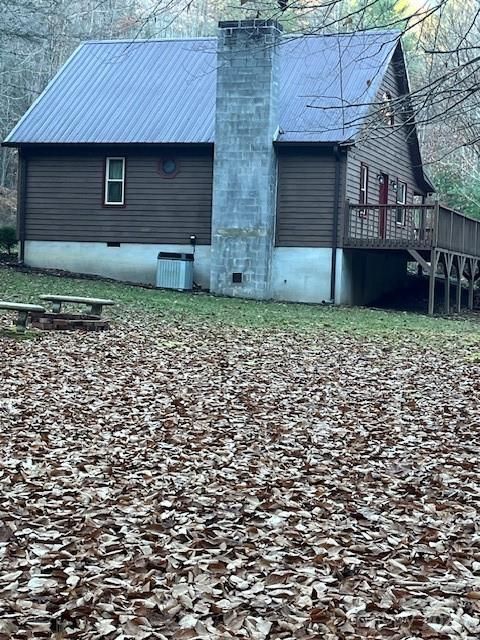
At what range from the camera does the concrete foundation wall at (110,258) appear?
82.1 ft

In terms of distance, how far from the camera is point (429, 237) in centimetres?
2267

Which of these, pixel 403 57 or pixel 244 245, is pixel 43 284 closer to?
pixel 244 245

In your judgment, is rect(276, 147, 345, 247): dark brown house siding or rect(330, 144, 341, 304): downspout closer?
rect(330, 144, 341, 304): downspout

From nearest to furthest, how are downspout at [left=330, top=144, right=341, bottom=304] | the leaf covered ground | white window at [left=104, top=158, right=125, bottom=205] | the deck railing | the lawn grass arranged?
the leaf covered ground < the lawn grass < the deck railing < downspout at [left=330, top=144, right=341, bottom=304] < white window at [left=104, top=158, right=125, bottom=205]

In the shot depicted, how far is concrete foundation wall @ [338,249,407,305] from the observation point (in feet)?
80.3

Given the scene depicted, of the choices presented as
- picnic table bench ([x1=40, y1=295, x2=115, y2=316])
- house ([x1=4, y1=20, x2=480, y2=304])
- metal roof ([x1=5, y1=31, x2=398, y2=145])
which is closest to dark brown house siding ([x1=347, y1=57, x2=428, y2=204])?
house ([x1=4, y1=20, x2=480, y2=304])

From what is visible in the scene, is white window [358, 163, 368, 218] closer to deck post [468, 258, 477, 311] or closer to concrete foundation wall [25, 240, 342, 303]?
concrete foundation wall [25, 240, 342, 303]

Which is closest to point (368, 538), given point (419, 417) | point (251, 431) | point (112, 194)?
point (251, 431)

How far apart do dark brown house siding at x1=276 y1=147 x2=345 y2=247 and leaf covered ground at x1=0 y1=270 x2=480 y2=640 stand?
1173cm

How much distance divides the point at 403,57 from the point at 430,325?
9927 millimetres

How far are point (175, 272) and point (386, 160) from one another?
7.68 m

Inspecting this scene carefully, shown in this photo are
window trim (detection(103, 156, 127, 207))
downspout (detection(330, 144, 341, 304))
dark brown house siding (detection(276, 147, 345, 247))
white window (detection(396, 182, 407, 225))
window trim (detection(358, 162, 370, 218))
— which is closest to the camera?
downspout (detection(330, 144, 341, 304))

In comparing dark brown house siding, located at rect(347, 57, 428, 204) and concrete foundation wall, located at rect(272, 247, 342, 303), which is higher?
dark brown house siding, located at rect(347, 57, 428, 204)

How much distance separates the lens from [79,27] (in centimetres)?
4491
